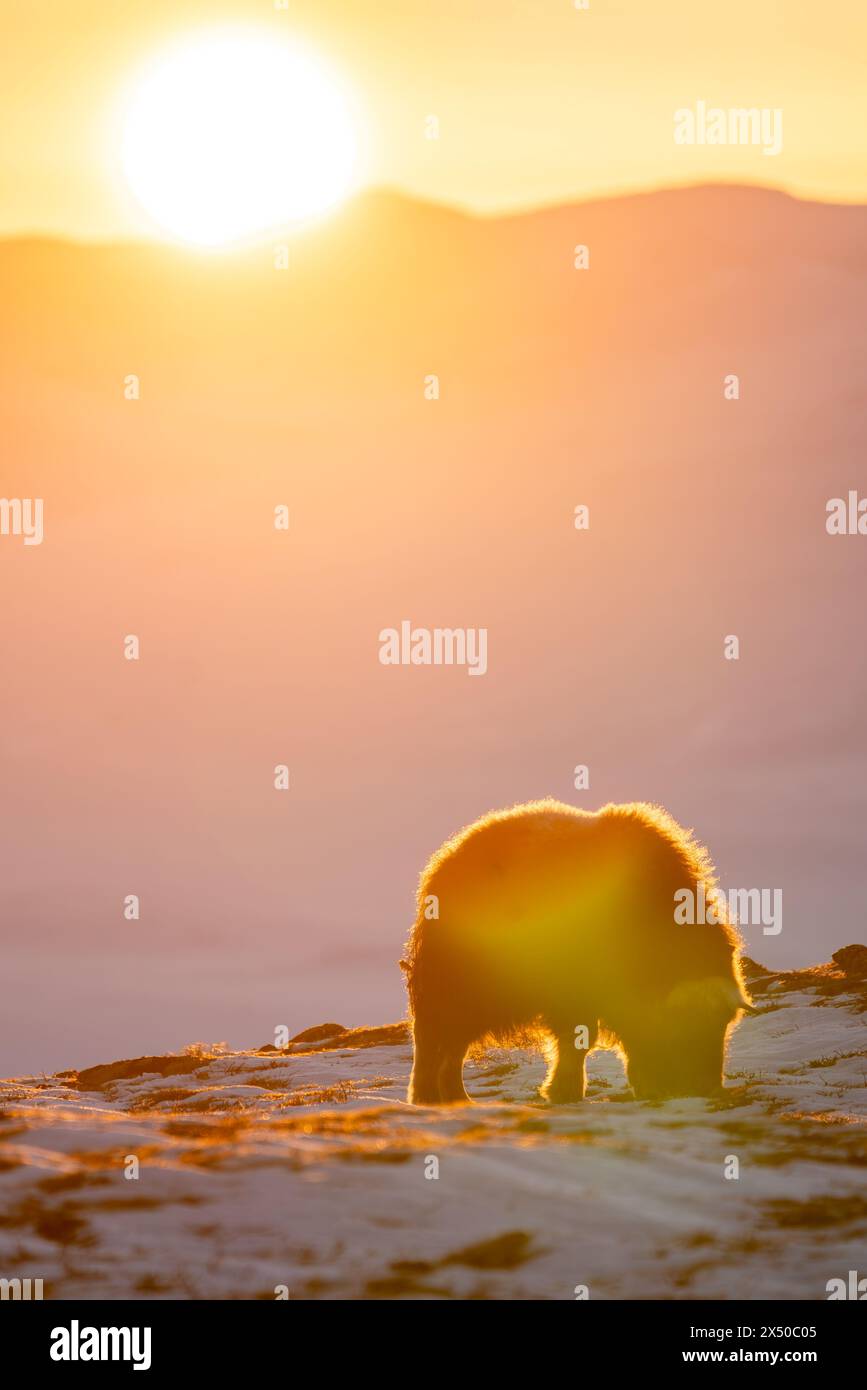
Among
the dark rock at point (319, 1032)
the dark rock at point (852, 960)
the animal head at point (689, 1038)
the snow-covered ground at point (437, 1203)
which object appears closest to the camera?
the snow-covered ground at point (437, 1203)

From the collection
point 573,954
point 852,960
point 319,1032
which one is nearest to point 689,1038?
point 573,954

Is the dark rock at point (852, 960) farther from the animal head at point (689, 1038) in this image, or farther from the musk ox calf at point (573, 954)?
the animal head at point (689, 1038)

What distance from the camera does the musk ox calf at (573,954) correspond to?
2022cm

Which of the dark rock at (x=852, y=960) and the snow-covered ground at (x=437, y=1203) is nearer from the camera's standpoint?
the snow-covered ground at (x=437, y=1203)

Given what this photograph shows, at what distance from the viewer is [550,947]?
20938 mm

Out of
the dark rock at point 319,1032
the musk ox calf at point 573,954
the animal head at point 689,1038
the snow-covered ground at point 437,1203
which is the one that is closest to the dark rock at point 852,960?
the dark rock at point 319,1032

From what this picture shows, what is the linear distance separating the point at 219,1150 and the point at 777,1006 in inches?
1018

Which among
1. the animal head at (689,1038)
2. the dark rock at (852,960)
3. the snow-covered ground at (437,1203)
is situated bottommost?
the snow-covered ground at (437,1203)

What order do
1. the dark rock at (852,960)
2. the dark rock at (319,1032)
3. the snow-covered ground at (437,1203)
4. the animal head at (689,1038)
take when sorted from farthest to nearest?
the dark rock at (319,1032) < the dark rock at (852,960) < the animal head at (689,1038) < the snow-covered ground at (437,1203)

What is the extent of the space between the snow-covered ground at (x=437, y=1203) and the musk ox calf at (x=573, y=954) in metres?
1.75

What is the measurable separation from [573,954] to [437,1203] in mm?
7426


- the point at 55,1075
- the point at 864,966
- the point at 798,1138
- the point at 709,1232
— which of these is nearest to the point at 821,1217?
the point at 709,1232

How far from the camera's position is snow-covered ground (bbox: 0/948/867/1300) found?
1259 cm

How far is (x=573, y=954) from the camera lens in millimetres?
20844
